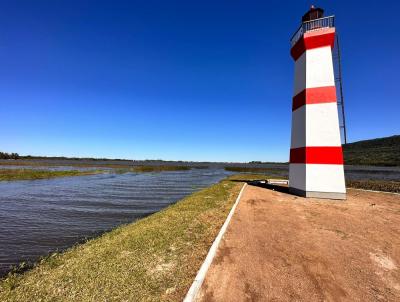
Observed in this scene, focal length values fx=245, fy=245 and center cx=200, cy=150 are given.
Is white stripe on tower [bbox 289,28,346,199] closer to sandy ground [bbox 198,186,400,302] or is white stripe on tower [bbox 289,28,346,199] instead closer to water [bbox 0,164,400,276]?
sandy ground [bbox 198,186,400,302]

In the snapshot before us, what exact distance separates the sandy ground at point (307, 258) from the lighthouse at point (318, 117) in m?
3.53

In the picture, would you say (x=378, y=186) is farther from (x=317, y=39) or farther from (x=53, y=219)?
(x=53, y=219)

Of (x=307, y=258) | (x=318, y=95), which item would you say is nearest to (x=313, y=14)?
(x=318, y=95)

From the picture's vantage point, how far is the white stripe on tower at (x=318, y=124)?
1475 centimetres

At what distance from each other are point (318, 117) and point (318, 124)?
0.44 metres

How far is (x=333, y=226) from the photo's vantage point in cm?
945

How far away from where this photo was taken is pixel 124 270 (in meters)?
5.70

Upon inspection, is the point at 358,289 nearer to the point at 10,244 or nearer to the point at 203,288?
the point at 203,288

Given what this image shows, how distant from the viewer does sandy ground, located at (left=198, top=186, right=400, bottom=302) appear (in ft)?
16.0

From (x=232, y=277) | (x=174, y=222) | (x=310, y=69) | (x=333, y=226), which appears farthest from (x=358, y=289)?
(x=310, y=69)

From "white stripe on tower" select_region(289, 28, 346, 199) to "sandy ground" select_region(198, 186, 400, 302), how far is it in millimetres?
3492

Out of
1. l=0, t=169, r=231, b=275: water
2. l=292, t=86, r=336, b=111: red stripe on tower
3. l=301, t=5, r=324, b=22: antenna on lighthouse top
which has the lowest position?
l=0, t=169, r=231, b=275: water

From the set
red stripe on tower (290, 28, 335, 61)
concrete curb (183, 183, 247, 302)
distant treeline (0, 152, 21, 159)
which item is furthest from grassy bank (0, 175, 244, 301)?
distant treeline (0, 152, 21, 159)

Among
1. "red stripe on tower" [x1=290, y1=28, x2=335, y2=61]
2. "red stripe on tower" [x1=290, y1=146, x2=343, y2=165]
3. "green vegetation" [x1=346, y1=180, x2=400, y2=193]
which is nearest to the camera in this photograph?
"red stripe on tower" [x1=290, y1=146, x2=343, y2=165]
